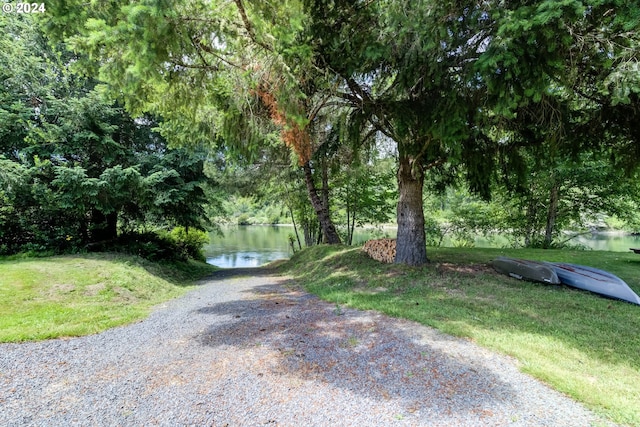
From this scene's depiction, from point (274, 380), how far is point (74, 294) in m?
5.06

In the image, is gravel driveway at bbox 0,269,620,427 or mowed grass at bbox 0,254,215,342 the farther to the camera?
mowed grass at bbox 0,254,215,342

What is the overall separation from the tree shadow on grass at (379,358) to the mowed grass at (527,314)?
360 mm

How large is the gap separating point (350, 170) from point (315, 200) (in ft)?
5.99

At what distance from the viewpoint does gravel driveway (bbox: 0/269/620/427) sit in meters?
2.27

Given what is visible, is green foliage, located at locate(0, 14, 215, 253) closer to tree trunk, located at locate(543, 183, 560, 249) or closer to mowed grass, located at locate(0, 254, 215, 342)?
mowed grass, located at locate(0, 254, 215, 342)

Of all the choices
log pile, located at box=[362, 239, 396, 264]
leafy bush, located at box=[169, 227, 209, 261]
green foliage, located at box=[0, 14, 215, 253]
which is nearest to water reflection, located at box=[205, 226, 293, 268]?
leafy bush, located at box=[169, 227, 209, 261]

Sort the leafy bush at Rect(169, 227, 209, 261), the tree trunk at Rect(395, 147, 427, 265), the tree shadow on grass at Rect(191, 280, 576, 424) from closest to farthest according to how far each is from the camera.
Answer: the tree shadow on grass at Rect(191, 280, 576, 424), the tree trunk at Rect(395, 147, 427, 265), the leafy bush at Rect(169, 227, 209, 261)

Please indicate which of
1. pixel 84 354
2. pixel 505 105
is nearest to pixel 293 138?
pixel 505 105

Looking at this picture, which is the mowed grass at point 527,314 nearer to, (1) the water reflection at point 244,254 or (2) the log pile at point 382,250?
(2) the log pile at point 382,250

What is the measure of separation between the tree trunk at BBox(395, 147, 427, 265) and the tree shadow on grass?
3.16 m

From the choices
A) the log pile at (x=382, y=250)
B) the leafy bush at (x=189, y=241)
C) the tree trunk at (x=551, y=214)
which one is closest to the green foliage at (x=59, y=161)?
the leafy bush at (x=189, y=241)

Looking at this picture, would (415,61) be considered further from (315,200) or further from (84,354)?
(315,200)

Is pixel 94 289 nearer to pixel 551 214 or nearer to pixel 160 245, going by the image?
pixel 160 245

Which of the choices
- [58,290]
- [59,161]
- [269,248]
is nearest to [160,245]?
[59,161]
